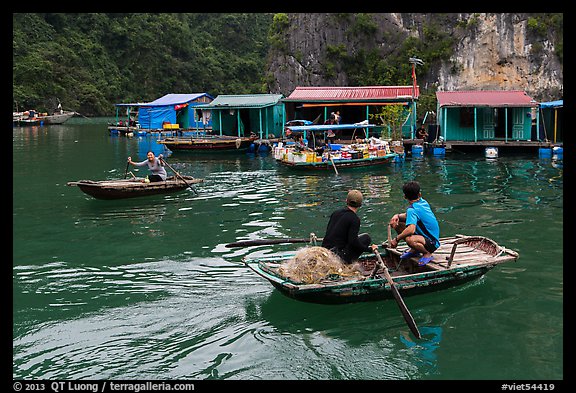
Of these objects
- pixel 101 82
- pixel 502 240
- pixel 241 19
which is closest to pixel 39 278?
pixel 502 240

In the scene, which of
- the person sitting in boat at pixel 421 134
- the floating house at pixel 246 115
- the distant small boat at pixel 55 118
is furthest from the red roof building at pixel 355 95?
the distant small boat at pixel 55 118

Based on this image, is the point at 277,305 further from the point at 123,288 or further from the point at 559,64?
the point at 559,64

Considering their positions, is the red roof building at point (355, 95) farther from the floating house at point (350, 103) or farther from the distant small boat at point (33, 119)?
the distant small boat at point (33, 119)

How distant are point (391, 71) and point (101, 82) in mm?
47075

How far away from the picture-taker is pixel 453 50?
148 feet

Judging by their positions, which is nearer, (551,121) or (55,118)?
(551,121)

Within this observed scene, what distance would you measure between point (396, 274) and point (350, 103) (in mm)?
24708

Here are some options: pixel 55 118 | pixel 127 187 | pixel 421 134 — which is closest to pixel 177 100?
pixel 421 134

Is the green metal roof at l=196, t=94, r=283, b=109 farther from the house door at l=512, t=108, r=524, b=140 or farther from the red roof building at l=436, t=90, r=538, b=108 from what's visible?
the house door at l=512, t=108, r=524, b=140

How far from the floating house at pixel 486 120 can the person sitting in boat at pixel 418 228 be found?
→ 74.2ft

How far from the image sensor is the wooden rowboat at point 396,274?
8.02 m

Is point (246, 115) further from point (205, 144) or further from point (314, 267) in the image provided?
point (314, 267)

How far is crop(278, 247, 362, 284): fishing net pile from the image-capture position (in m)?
8.06
